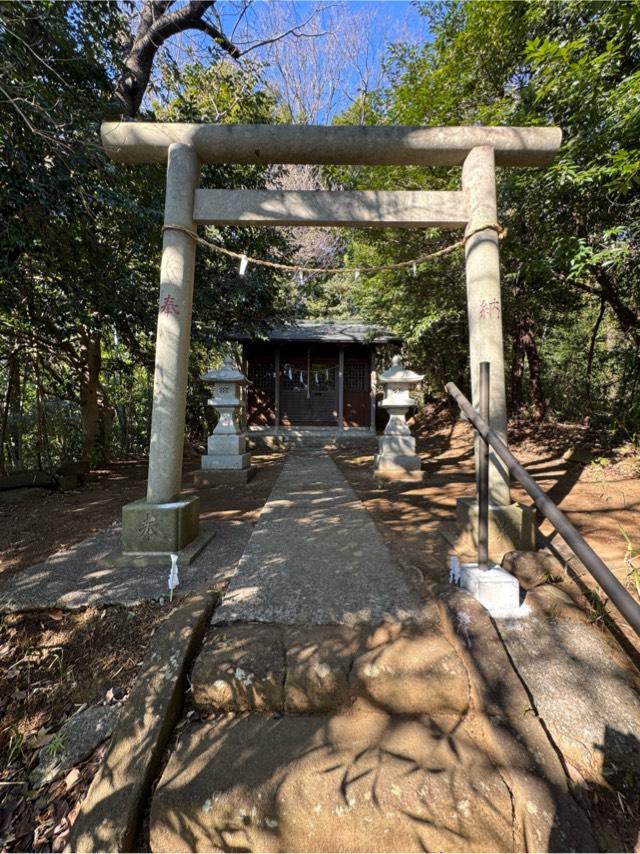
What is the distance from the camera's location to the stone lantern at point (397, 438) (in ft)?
20.9

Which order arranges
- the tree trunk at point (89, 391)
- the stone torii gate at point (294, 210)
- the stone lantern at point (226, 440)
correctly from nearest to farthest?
the stone torii gate at point (294, 210) < the stone lantern at point (226, 440) < the tree trunk at point (89, 391)

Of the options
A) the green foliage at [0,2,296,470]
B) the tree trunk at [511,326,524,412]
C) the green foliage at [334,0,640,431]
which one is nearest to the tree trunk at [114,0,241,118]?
the green foliage at [0,2,296,470]

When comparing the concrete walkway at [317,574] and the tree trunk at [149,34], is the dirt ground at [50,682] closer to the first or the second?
the concrete walkway at [317,574]

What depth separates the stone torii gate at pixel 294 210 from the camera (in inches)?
113

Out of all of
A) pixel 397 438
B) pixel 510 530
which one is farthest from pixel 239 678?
pixel 397 438

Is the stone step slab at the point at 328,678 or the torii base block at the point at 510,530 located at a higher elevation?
the torii base block at the point at 510,530

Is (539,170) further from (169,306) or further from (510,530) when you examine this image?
(169,306)

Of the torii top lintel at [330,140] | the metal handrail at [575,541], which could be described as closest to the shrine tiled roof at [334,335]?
the torii top lintel at [330,140]

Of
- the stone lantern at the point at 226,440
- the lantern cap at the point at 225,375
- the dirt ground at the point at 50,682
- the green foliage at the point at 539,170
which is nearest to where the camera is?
the dirt ground at the point at 50,682

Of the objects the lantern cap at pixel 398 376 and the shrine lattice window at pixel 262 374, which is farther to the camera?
the shrine lattice window at pixel 262 374

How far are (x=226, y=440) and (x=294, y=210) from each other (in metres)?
4.36

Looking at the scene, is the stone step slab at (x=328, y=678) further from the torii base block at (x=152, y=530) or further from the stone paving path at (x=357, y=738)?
the torii base block at (x=152, y=530)

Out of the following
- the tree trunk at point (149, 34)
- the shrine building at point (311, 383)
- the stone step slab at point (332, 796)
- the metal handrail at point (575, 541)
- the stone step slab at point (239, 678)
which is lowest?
the stone step slab at point (332, 796)

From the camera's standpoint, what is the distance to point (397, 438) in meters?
6.71
